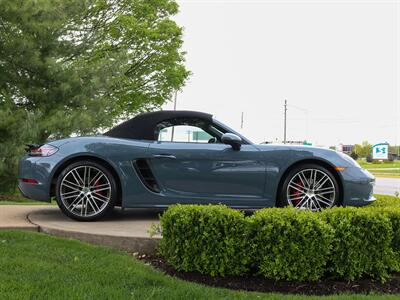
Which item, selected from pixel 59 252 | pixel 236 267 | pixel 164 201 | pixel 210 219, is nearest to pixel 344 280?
pixel 236 267

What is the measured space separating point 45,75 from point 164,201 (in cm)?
967

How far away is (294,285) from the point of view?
3.76 m

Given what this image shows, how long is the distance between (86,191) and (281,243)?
236 cm

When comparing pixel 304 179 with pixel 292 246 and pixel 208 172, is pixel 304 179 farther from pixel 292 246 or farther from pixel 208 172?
pixel 292 246

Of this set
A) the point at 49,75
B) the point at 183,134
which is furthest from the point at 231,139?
the point at 49,75

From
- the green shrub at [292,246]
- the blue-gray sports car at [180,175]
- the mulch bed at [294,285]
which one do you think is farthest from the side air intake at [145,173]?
the green shrub at [292,246]

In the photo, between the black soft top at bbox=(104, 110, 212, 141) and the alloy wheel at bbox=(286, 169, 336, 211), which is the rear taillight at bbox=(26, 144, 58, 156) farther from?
the alloy wheel at bbox=(286, 169, 336, 211)

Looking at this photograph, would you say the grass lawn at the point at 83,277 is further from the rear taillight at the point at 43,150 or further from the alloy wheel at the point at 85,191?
the rear taillight at the point at 43,150

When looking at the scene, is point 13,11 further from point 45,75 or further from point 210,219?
point 210,219

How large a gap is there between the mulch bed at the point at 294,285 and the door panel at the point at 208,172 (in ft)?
4.42

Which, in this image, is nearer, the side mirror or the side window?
the side mirror

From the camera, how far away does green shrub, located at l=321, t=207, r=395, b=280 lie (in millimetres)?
3818

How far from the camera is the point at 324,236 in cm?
372

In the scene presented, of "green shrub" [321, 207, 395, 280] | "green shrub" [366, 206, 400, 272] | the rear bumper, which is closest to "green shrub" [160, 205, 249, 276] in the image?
"green shrub" [321, 207, 395, 280]
